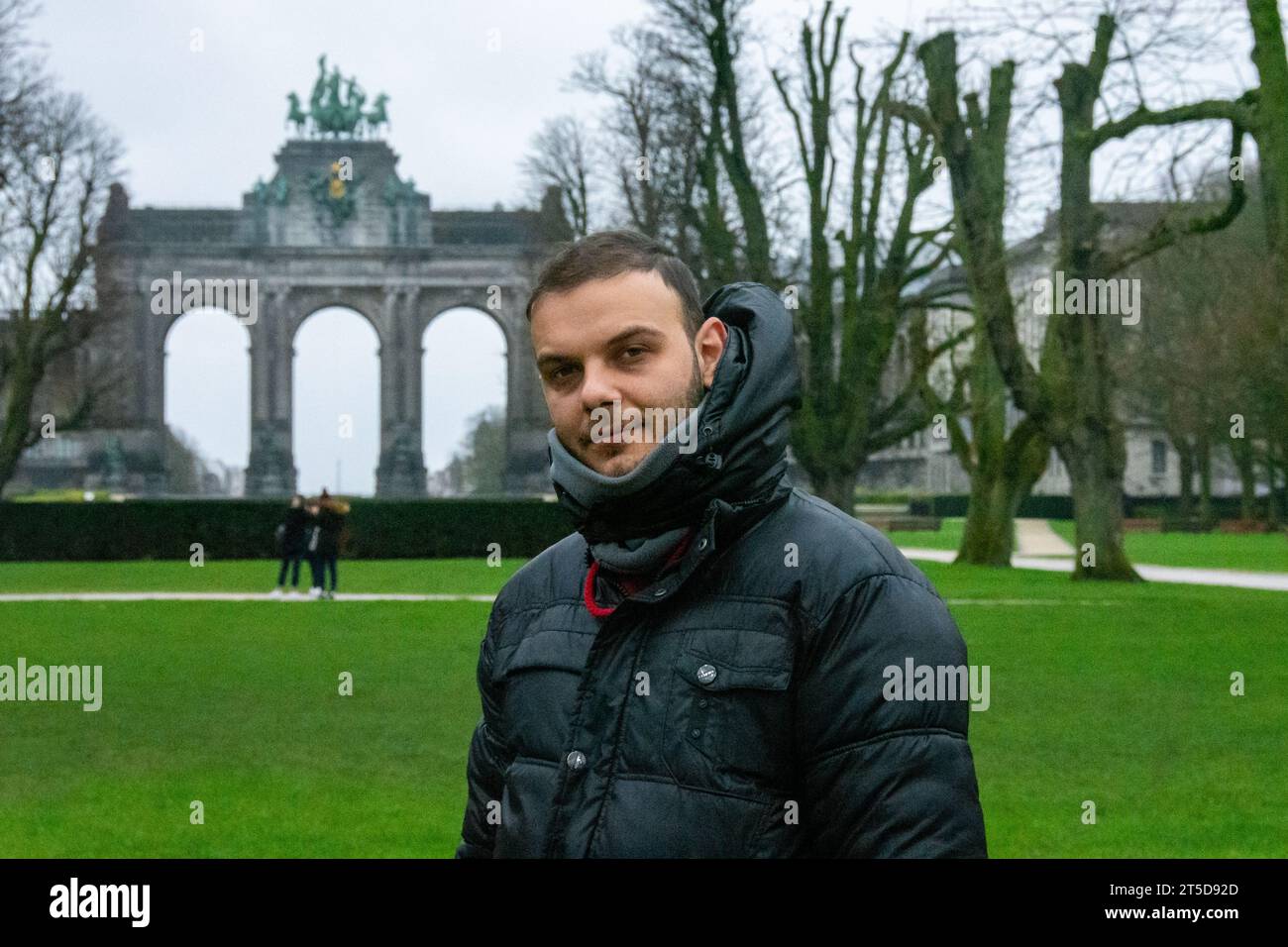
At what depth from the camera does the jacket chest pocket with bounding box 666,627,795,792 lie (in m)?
2.32

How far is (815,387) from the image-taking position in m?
28.5

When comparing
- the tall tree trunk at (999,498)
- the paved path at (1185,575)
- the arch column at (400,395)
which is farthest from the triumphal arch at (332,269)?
the tall tree trunk at (999,498)

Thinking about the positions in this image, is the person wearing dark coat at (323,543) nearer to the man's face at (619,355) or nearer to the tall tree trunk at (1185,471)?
the man's face at (619,355)

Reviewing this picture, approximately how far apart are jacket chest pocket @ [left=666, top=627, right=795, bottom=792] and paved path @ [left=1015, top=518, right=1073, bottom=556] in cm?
3498

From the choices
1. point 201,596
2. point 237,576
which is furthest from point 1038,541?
point 201,596

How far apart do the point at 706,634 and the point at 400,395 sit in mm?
73756

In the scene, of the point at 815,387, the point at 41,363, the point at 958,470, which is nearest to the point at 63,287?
the point at 41,363

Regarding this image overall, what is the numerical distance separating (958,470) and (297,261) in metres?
35.2

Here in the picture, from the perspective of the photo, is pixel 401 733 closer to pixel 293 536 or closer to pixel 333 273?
pixel 293 536

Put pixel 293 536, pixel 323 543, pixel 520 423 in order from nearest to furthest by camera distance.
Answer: pixel 323 543, pixel 293 536, pixel 520 423

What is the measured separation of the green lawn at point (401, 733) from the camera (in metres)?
7.45

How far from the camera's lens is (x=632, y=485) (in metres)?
2.35

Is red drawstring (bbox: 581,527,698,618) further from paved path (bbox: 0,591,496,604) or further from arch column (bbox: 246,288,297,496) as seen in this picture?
arch column (bbox: 246,288,297,496)
